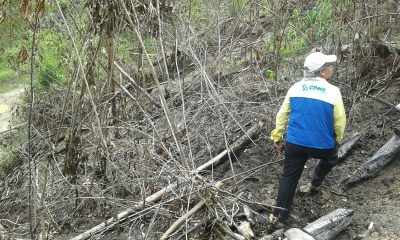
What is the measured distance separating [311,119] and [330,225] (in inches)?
36.1

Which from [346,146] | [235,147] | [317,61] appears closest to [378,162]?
[346,146]

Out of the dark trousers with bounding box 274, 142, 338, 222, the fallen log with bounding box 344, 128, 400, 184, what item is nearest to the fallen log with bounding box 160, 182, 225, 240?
the dark trousers with bounding box 274, 142, 338, 222

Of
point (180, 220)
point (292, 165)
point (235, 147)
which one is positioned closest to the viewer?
point (180, 220)

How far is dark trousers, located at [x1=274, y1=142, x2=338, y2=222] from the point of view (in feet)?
13.4

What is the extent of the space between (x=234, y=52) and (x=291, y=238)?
3.71m

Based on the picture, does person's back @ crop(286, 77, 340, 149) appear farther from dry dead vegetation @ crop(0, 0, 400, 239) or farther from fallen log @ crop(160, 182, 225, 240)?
fallen log @ crop(160, 182, 225, 240)

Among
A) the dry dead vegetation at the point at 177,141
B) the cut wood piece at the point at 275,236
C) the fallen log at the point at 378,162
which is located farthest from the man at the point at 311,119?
the fallen log at the point at 378,162

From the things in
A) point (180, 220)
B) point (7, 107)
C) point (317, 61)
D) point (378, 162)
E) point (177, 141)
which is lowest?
point (7, 107)

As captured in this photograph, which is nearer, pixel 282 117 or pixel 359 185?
pixel 282 117

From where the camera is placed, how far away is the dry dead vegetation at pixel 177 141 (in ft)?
12.7

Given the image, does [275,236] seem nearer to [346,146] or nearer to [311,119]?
[311,119]

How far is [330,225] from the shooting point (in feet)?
12.8

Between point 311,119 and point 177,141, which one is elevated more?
point 177,141

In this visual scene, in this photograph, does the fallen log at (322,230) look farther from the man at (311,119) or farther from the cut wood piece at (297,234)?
the man at (311,119)
